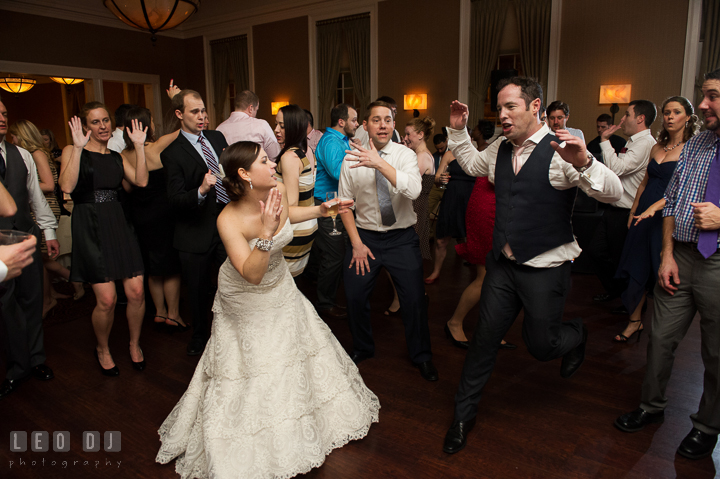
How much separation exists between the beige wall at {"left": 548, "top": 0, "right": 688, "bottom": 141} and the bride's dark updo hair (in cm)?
693

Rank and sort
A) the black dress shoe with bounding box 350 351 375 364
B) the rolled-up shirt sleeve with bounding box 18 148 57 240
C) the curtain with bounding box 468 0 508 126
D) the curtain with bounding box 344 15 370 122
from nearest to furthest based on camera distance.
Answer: the rolled-up shirt sleeve with bounding box 18 148 57 240 < the black dress shoe with bounding box 350 351 375 364 < the curtain with bounding box 468 0 508 126 < the curtain with bounding box 344 15 370 122

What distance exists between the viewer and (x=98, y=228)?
279 cm

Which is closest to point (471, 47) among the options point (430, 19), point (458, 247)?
point (430, 19)

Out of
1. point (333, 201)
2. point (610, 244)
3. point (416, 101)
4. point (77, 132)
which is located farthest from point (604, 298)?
point (416, 101)

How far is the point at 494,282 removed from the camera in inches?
88.0

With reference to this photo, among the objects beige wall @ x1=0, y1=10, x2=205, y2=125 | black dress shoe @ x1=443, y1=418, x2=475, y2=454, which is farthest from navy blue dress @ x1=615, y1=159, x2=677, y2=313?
beige wall @ x1=0, y1=10, x2=205, y2=125

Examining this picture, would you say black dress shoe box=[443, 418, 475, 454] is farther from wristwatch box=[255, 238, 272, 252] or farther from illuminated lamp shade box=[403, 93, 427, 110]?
illuminated lamp shade box=[403, 93, 427, 110]

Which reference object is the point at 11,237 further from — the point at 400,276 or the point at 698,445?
the point at 698,445

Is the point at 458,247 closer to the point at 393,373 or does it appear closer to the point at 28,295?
the point at 393,373

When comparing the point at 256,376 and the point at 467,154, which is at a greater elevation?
the point at 467,154

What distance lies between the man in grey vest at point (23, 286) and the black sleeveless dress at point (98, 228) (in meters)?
0.27

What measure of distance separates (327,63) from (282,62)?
123 centimetres

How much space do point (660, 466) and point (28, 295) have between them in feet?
10.9

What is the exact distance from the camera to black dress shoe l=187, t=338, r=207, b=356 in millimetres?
3191
